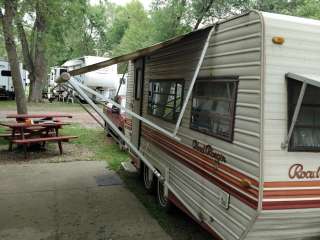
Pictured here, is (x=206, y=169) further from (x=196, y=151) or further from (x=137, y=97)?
(x=137, y=97)

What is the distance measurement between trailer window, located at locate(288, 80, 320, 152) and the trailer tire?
3.67 m

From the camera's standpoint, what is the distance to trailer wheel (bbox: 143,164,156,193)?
699 centimetres

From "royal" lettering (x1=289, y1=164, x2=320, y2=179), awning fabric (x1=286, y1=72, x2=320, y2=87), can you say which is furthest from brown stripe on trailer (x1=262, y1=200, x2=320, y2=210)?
awning fabric (x1=286, y1=72, x2=320, y2=87)

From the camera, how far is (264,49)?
3439 mm

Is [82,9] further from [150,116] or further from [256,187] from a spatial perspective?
[256,187]

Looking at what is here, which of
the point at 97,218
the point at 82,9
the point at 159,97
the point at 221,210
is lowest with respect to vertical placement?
the point at 97,218

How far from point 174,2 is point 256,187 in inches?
734

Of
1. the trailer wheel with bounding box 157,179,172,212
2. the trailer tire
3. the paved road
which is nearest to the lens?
the paved road

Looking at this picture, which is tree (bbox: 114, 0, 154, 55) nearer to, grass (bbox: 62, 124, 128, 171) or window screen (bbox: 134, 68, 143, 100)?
grass (bbox: 62, 124, 128, 171)

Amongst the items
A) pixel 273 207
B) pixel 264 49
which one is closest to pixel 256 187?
pixel 273 207

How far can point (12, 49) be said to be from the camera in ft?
36.1

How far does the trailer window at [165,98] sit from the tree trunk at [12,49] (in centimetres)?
512

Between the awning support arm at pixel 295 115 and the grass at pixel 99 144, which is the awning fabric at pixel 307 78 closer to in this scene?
the awning support arm at pixel 295 115

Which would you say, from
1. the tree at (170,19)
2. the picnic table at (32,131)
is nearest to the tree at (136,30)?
the tree at (170,19)
